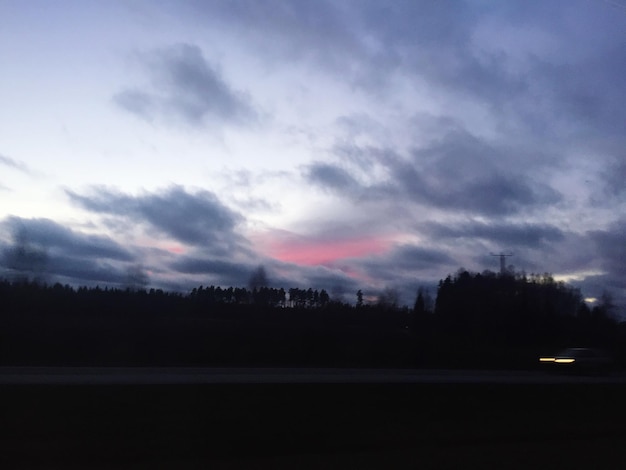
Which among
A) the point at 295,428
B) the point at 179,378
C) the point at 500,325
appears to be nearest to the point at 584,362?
the point at 179,378

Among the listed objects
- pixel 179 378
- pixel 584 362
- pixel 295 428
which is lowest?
pixel 295 428

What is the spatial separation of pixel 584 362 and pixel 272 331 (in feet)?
83.0

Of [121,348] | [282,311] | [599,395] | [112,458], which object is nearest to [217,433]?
[112,458]

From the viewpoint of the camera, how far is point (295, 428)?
17.4 metres

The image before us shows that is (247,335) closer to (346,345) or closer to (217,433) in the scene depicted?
(346,345)

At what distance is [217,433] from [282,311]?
63.5m

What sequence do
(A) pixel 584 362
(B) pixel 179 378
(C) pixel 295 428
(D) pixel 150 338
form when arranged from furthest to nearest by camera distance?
(D) pixel 150 338 → (A) pixel 584 362 → (B) pixel 179 378 → (C) pixel 295 428

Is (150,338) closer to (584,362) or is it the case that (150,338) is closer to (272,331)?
(272,331)

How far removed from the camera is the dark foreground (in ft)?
45.3

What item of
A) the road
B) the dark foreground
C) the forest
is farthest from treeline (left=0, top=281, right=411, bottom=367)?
the dark foreground

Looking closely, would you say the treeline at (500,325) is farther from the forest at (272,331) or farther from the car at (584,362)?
the car at (584,362)

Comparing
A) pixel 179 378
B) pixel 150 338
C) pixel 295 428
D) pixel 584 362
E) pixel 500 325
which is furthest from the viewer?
pixel 500 325

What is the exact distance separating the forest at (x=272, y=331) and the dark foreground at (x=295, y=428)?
1895cm

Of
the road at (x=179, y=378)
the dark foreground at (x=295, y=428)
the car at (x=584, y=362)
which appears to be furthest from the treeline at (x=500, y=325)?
the dark foreground at (x=295, y=428)
